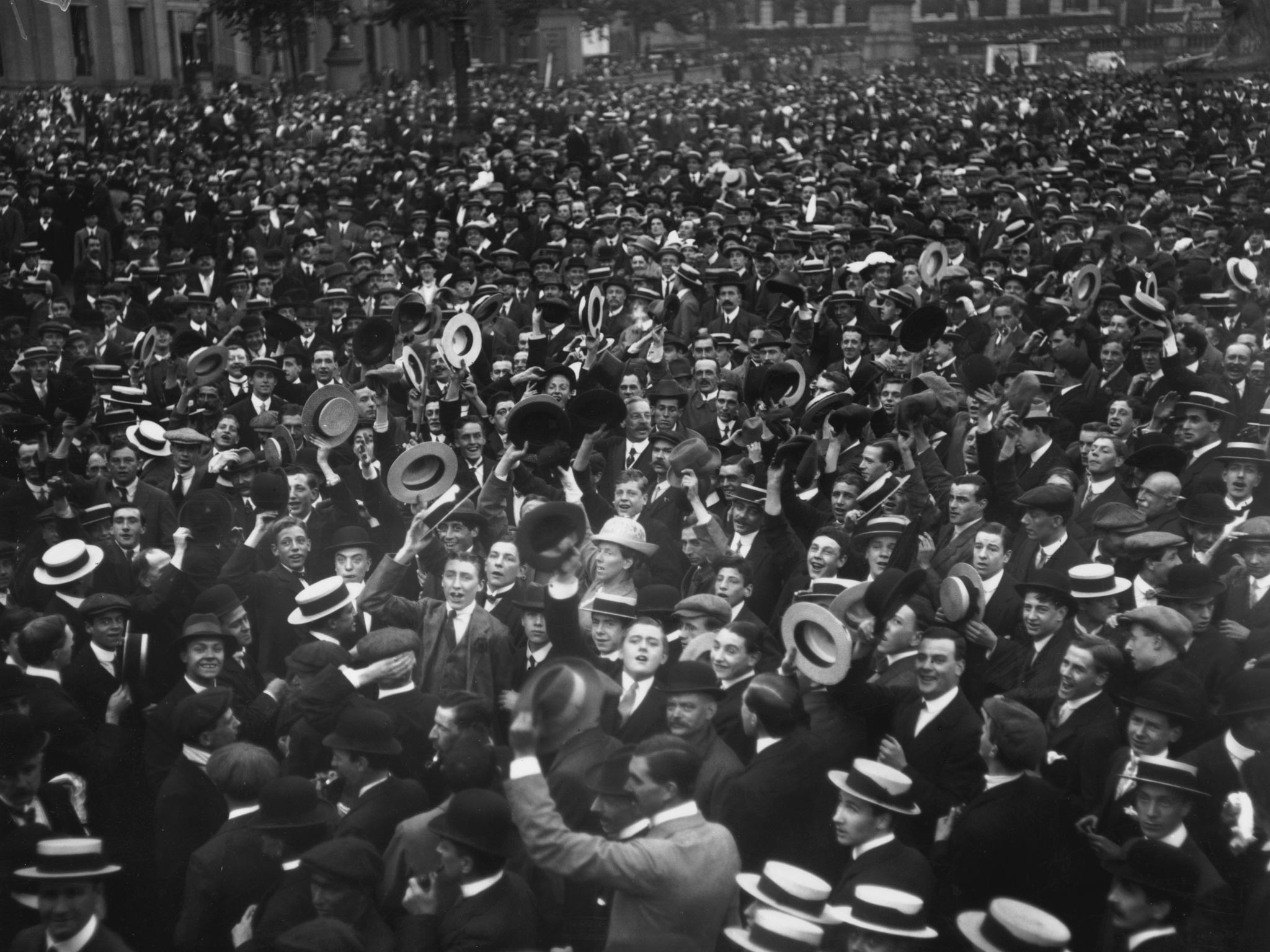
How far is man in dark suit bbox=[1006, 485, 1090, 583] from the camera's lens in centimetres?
692

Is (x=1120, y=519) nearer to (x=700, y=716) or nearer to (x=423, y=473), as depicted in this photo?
(x=700, y=716)

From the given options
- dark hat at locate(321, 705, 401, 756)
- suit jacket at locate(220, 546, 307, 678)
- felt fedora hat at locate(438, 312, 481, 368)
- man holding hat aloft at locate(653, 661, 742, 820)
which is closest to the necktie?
man holding hat aloft at locate(653, 661, 742, 820)

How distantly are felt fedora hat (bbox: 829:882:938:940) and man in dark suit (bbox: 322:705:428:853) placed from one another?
1.62m

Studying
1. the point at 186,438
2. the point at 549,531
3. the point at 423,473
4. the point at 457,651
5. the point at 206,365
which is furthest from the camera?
the point at 206,365

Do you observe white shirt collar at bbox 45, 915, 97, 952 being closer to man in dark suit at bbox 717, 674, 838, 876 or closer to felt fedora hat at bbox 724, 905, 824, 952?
felt fedora hat at bbox 724, 905, 824, 952

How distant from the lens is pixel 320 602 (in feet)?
20.9

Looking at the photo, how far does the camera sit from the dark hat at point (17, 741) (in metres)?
4.92

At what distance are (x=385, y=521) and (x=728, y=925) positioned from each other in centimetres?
474

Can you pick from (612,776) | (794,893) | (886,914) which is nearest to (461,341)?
(612,776)

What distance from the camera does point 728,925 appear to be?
14.1ft

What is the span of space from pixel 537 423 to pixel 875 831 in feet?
13.6

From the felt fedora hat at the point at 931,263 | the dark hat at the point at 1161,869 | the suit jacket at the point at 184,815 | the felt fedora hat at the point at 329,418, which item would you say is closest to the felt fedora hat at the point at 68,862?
the suit jacket at the point at 184,815

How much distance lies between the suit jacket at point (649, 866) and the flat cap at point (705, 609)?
6.00 feet

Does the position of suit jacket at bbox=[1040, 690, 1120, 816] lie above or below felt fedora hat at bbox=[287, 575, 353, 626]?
below
